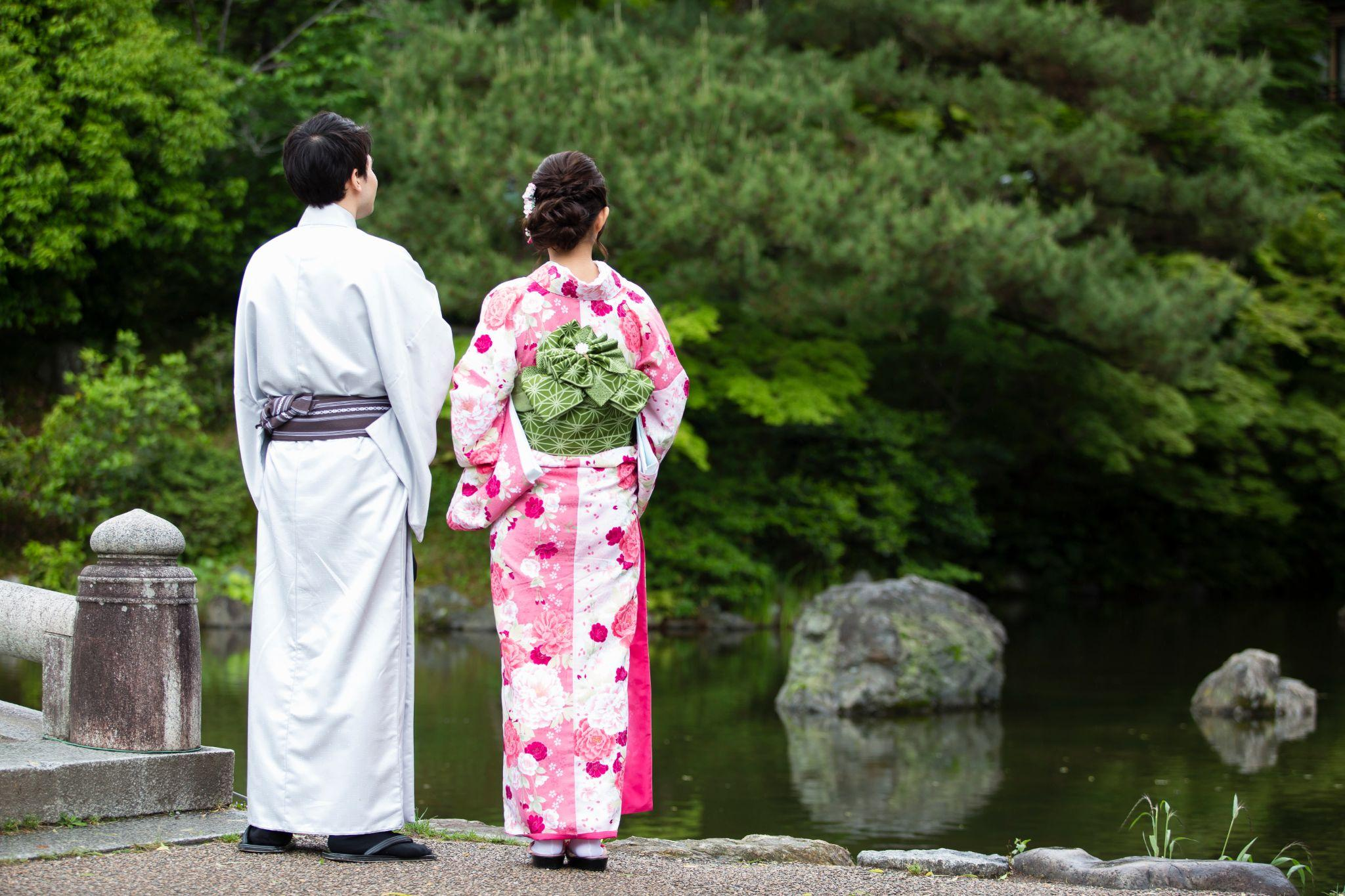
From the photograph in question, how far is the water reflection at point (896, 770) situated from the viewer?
649cm

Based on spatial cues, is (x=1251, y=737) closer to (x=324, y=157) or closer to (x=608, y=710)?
(x=608, y=710)

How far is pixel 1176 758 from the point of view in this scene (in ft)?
26.2

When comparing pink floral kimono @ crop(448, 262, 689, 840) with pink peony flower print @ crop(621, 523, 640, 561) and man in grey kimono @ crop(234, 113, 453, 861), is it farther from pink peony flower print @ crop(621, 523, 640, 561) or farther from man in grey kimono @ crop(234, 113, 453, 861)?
man in grey kimono @ crop(234, 113, 453, 861)

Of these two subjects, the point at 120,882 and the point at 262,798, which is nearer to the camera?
the point at 120,882

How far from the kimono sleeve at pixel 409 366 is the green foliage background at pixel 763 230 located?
30.3ft

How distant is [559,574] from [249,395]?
892mm

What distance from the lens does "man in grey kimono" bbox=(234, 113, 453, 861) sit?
342 centimetres

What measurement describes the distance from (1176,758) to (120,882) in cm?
627

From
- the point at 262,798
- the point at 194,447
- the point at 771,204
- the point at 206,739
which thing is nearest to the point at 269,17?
the point at 194,447

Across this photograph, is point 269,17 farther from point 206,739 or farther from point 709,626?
point 206,739

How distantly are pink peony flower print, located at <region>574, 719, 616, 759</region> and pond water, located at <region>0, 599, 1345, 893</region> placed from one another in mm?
2547

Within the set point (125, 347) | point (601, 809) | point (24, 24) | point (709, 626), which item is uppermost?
point (24, 24)

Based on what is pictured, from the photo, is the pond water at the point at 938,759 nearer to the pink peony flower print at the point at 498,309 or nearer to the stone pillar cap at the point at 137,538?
the stone pillar cap at the point at 137,538

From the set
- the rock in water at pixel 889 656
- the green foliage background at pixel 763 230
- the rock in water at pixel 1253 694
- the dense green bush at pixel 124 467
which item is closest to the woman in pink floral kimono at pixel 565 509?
the rock in water at pixel 889 656
